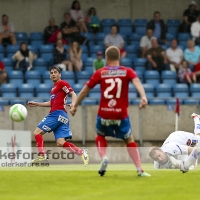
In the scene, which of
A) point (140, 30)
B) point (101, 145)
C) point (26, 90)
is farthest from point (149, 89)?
point (101, 145)

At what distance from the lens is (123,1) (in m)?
26.3

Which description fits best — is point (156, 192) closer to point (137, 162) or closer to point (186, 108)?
point (137, 162)

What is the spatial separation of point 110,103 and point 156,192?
2178mm

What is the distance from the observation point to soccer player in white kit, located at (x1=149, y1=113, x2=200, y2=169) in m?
13.8

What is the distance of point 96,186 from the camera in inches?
364

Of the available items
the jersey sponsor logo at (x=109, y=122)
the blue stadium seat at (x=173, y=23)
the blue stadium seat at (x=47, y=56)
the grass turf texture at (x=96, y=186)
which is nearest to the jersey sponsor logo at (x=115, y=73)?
the jersey sponsor logo at (x=109, y=122)

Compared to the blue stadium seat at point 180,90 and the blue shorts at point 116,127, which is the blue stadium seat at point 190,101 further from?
the blue shorts at point 116,127

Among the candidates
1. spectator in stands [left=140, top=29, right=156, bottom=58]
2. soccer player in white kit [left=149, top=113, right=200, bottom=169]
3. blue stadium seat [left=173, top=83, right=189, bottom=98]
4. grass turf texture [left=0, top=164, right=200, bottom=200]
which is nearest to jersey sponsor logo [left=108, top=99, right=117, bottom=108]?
grass turf texture [left=0, top=164, right=200, bottom=200]

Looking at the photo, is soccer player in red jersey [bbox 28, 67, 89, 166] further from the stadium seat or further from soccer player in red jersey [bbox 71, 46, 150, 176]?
the stadium seat

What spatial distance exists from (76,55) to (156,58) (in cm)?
273

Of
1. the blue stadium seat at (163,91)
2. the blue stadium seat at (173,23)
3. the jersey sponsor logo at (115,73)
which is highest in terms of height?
the blue stadium seat at (173,23)

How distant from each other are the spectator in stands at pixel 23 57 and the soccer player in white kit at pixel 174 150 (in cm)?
872

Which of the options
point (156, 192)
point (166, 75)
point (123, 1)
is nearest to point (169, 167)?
point (156, 192)

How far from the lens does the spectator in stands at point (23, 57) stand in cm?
2231
